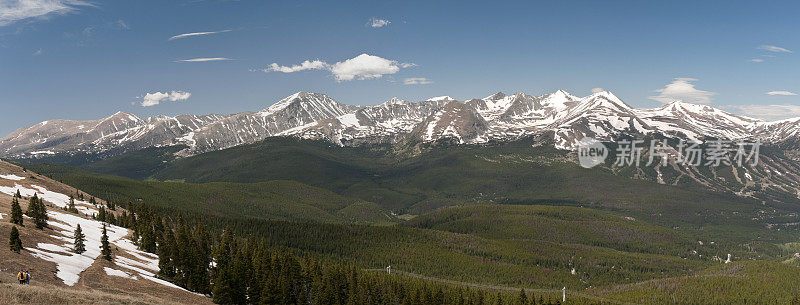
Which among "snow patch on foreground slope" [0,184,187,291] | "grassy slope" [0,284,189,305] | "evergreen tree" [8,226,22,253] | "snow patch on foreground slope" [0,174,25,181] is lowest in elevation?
"snow patch on foreground slope" [0,184,187,291]

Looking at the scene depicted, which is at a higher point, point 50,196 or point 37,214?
point 37,214

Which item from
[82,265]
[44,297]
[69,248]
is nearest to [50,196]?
[69,248]

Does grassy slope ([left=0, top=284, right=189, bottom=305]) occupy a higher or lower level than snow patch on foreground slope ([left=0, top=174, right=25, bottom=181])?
lower

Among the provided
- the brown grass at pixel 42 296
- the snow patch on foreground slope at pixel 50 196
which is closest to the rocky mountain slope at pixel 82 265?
the brown grass at pixel 42 296

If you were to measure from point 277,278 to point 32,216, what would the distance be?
56813mm

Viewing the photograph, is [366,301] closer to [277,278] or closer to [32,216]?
[277,278]

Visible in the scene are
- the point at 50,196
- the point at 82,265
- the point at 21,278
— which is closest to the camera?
the point at 21,278

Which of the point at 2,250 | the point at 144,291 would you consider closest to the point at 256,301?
the point at 144,291

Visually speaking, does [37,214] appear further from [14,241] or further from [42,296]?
[42,296]

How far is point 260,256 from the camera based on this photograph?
116000 millimetres

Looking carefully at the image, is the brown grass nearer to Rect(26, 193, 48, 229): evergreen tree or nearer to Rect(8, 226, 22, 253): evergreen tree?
Rect(8, 226, 22, 253): evergreen tree

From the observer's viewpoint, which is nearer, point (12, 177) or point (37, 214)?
point (37, 214)

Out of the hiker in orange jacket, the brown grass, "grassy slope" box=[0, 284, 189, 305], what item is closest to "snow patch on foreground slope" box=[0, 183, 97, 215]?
the hiker in orange jacket

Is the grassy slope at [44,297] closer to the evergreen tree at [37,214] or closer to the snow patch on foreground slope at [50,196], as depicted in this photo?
the evergreen tree at [37,214]
